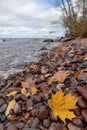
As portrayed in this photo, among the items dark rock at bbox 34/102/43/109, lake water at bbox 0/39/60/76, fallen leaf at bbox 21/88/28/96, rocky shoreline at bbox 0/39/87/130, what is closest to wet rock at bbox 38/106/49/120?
rocky shoreline at bbox 0/39/87/130

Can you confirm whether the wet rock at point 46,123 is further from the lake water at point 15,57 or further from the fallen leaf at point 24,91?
the lake water at point 15,57

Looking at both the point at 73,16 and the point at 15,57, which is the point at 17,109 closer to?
the point at 15,57

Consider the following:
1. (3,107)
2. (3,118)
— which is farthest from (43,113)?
(3,107)

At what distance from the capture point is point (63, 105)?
2.33 meters

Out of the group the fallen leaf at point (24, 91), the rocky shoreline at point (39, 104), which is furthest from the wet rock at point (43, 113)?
the fallen leaf at point (24, 91)

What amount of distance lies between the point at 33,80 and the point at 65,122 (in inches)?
44.5

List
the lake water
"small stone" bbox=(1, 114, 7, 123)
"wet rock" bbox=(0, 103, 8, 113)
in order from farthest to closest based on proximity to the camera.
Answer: the lake water
"wet rock" bbox=(0, 103, 8, 113)
"small stone" bbox=(1, 114, 7, 123)

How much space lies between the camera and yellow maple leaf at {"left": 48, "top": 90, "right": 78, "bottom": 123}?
228 cm

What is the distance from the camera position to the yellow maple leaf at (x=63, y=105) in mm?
2279

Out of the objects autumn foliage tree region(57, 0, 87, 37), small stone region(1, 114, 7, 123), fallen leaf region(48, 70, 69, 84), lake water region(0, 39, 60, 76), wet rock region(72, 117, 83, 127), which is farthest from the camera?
autumn foliage tree region(57, 0, 87, 37)

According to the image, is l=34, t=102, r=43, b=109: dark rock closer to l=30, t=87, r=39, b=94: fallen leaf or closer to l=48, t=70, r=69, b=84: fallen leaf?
l=30, t=87, r=39, b=94: fallen leaf

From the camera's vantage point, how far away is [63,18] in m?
17.7

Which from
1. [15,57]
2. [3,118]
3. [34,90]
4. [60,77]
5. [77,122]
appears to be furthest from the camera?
[15,57]

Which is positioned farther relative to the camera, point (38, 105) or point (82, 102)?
point (38, 105)
